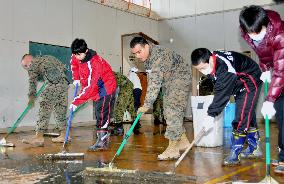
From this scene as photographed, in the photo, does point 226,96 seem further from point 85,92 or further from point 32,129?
point 32,129

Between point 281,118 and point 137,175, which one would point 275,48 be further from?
point 137,175

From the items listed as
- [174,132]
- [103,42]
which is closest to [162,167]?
[174,132]

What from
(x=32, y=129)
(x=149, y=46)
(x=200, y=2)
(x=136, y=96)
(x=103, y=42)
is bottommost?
(x=32, y=129)

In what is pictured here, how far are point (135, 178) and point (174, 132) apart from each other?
1.11 metres

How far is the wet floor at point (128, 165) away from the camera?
3135 millimetres

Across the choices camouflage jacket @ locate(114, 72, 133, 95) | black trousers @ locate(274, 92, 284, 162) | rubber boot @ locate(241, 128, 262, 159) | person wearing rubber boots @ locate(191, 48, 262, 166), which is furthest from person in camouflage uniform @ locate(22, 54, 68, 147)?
black trousers @ locate(274, 92, 284, 162)

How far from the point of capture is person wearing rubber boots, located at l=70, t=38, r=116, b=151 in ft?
15.4

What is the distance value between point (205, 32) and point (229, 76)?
8017 millimetres

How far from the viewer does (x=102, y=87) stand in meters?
4.90

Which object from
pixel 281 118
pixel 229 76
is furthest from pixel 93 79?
pixel 281 118

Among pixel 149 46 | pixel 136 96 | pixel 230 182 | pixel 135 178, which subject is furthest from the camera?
pixel 136 96

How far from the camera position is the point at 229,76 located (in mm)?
3412

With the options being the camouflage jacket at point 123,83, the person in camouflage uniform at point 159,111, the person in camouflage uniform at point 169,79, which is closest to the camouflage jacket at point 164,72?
the person in camouflage uniform at point 169,79

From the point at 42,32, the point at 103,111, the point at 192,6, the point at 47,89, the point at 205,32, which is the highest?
the point at 192,6
